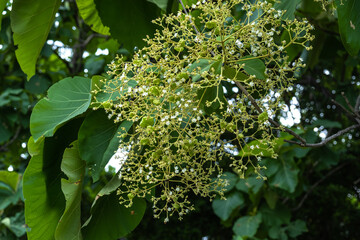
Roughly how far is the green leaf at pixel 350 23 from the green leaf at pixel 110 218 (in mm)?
806

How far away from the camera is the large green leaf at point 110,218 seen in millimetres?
1195

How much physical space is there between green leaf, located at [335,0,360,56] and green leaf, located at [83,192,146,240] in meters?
0.81

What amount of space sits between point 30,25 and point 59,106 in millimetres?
293

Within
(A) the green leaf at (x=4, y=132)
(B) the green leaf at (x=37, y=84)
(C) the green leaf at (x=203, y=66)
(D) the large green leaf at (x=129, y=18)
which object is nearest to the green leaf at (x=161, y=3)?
(D) the large green leaf at (x=129, y=18)

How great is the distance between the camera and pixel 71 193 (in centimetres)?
110

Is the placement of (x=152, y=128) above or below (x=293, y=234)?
above

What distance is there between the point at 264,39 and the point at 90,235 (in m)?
0.77

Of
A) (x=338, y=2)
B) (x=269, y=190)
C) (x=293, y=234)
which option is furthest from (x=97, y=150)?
(x=293, y=234)

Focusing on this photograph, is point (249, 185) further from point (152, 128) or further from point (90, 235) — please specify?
point (152, 128)

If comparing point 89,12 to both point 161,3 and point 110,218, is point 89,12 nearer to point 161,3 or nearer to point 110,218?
point 161,3

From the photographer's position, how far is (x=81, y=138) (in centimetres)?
112

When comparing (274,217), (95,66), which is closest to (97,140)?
(95,66)

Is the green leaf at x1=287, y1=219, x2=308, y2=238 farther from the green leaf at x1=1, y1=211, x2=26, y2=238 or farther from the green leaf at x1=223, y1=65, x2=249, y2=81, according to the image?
the green leaf at x1=223, y1=65, x2=249, y2=81

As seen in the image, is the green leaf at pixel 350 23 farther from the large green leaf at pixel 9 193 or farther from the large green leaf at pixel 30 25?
the large green leaf at pixel 9 193
